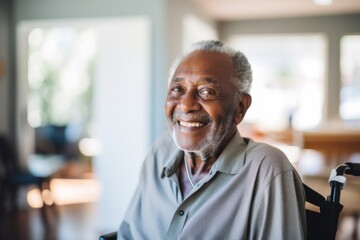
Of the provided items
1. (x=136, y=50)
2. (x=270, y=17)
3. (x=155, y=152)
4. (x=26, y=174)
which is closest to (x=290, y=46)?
(x=270, y=17)

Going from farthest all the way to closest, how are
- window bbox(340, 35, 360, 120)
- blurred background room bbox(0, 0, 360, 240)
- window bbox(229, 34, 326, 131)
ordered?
window bbox(229, 34, 326, 131) → window bbox(340, 35, 360, 120) → blurred background room bbox(0, 0, 360, 240)

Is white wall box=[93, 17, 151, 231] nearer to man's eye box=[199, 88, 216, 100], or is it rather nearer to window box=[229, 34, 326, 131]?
man's eye box=[199, 88, 216, 100]

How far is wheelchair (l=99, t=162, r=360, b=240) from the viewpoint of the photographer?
1241 millimetres

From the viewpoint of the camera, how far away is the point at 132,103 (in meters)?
4.30

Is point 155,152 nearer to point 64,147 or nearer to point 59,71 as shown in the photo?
point 64,147

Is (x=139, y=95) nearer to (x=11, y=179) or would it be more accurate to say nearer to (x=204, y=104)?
(x=11, y=179)

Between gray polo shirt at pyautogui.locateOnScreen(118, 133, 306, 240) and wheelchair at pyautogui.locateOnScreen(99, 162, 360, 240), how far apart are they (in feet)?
0.26

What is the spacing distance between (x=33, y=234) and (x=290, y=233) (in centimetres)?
333

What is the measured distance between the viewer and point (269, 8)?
6.29 m

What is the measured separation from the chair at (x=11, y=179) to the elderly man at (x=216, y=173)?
10.5 feet

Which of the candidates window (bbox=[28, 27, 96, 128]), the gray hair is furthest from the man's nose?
window (bbox=[28, 27, 96, 128])

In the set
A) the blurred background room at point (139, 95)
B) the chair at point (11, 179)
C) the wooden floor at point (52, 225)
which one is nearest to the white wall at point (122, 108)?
the blurred background room at point (139, 95)

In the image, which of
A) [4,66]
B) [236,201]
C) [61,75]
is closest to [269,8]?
[4,66]

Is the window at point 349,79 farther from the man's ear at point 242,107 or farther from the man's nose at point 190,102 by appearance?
the man's nose at point 190,102
